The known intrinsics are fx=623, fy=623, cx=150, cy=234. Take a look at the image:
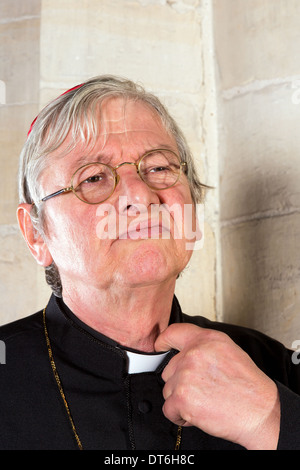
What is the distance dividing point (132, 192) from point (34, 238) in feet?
1.81

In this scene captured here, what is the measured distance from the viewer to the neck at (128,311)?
2.18 m

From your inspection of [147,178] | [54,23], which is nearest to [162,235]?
[147,178]

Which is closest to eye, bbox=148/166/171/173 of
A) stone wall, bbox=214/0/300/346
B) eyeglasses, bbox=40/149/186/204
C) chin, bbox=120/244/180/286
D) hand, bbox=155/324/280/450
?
eyeglasses, bbox=40/149/186/204

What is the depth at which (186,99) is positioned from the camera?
341 cm

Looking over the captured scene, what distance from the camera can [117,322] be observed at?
7.33 ft

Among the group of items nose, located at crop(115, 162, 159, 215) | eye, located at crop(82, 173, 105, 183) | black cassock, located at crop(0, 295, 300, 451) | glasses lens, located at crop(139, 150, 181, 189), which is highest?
glasses lens, located at crop(139, 150, 181, 189)

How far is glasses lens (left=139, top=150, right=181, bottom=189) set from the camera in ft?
7.39

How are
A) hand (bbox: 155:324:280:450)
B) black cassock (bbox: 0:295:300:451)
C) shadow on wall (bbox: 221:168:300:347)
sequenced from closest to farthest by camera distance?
1. hand (bbox: 155:324:280:450)
2. black cassock (bbox: 0:295:300:451)
3. shadow on wall (bbox: 221:168:300:347)

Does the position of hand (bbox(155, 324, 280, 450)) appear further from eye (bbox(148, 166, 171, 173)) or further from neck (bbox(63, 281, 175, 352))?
eye (bbox(148, 166, 171, 173))

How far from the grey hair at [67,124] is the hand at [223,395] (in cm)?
78

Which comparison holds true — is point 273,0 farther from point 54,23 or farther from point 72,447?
point 72,447

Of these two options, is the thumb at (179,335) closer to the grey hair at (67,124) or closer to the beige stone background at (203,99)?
the grey hair at (67,124)

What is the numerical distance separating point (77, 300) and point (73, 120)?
658mm

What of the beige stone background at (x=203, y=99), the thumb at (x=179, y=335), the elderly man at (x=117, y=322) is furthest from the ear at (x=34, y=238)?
the beige stone background at (x=203, y=99)
